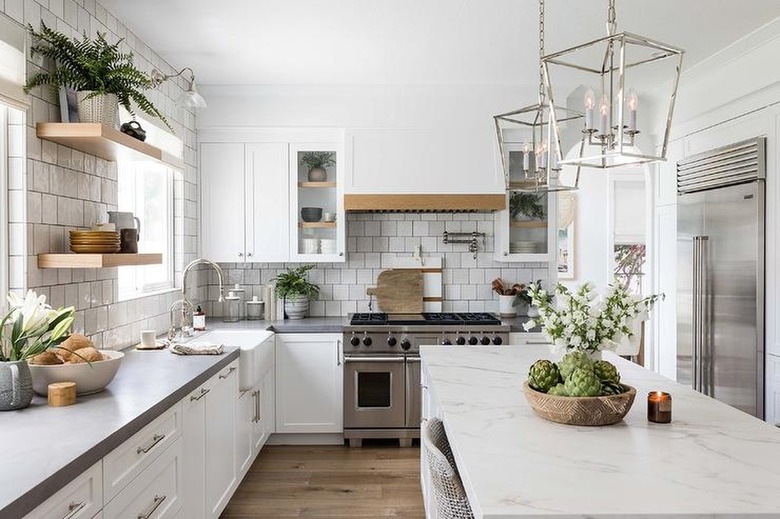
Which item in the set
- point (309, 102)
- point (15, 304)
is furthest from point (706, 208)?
point (15, 304)

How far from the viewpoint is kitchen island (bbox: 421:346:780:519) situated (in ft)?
4.19

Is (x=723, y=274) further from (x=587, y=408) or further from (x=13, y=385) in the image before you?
(x=13, y=385)

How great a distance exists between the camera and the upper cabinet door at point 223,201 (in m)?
4.54

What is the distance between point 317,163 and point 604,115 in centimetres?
328

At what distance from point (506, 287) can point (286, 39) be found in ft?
8.31

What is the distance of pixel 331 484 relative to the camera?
3.72 m

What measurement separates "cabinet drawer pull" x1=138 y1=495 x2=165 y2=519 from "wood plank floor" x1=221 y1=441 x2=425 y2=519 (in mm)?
1159

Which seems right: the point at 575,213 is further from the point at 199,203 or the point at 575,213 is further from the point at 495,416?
the point at 495,416

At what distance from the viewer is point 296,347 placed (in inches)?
171

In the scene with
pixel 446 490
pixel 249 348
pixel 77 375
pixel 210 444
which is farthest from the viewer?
pixel 249 348

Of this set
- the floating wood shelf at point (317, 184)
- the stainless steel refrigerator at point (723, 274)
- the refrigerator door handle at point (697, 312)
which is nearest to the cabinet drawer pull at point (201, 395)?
the floating wood shelf at point (317, 184)

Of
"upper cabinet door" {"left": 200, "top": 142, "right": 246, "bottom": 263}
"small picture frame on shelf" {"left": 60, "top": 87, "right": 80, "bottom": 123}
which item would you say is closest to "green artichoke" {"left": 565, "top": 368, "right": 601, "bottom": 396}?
"small picture frame on shelf" {"left": 60, "top": 87, "right": 80, "bottom": 123}

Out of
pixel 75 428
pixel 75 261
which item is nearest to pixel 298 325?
pixel 75 261

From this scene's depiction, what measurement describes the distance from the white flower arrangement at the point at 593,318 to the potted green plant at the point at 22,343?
160cm
